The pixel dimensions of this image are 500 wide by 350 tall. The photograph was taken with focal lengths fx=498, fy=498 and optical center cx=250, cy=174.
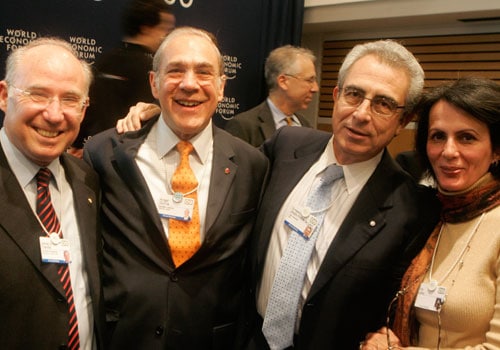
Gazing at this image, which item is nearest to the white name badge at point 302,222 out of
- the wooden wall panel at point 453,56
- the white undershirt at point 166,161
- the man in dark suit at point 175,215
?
the man in dark suit at point 175,215

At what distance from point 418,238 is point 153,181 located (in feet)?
3.71

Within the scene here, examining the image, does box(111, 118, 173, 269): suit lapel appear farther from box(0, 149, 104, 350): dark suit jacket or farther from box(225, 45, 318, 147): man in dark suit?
box(225, 45, 318, 147): man in dark suit

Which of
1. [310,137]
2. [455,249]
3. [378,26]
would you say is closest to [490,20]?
[378,26]

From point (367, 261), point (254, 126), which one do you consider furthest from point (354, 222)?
point (254, 126)

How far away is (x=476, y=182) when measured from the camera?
193 cm

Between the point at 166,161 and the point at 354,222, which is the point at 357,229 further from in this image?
the point at 166,161

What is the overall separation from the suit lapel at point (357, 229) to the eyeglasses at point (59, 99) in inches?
44.5

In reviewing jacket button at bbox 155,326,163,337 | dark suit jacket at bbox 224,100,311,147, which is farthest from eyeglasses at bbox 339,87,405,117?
dark suit jacket at bbox 224,100,311,147

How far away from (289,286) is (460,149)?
0.86 m

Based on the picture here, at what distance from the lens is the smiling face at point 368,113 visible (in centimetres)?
204

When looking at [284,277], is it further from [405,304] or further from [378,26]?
[378,26]

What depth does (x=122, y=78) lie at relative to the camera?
334 cm

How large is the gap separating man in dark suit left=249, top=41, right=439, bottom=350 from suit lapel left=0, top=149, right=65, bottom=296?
2.89 ft

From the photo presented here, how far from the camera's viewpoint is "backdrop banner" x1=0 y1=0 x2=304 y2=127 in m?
4.20
